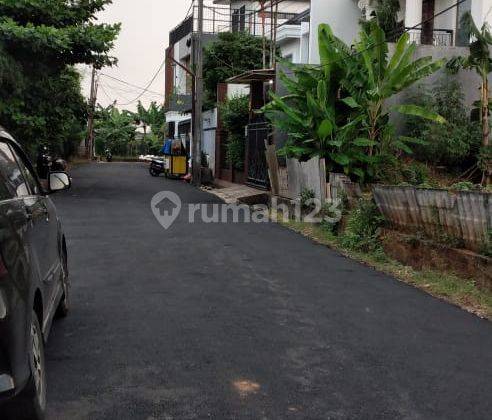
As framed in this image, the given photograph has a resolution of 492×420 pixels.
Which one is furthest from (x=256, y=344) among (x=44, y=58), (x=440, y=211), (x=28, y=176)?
(x=44, y=58)

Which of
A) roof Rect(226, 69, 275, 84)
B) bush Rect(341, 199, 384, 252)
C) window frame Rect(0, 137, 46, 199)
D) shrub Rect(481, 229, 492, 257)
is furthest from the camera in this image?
roof Rect(226, 69, 275, 84)

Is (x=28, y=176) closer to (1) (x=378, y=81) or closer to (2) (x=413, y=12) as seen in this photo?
(1) (x=378, y=81)

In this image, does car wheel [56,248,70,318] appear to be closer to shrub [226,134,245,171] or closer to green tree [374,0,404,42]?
green tree [374,0,404,42]

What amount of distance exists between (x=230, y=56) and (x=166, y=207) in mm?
18770

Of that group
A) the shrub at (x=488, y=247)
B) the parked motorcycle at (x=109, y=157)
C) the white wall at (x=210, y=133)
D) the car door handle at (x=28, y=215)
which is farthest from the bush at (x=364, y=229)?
the parked motorcycle at (x=109, y=157)

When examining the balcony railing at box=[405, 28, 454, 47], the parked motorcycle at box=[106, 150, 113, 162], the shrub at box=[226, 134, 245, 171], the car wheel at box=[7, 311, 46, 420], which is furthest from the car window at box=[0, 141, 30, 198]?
the parked motorcycle at box=[106, 150, 113, 162]

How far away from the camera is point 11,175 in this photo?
432 cm

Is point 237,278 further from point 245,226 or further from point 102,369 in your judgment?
point 245,226

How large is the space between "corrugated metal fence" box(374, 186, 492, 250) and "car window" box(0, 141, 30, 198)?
5368 mm

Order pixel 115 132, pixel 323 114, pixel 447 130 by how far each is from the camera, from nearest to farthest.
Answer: pixel 323 114
pixel 447 130
pixel 115 132

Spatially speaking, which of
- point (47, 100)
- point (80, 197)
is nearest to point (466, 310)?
point (80, 197)

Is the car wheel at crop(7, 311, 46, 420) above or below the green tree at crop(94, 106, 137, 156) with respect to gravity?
below

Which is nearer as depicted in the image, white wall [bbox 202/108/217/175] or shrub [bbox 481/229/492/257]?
shrub [bbox 481/229/492/257]

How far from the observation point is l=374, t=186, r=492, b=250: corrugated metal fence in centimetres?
773
